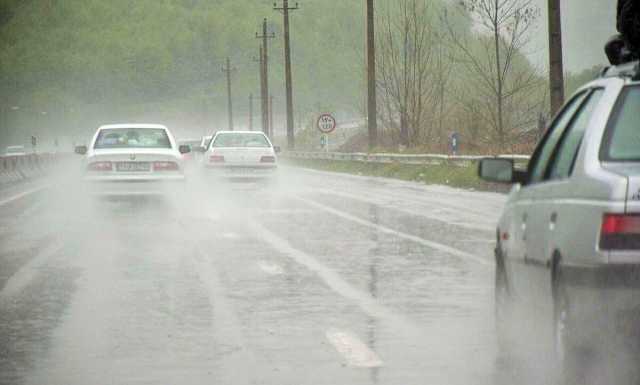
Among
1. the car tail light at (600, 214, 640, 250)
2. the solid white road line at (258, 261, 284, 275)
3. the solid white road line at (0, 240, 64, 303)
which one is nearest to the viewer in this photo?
the car tail light at (600, 214, 640, 250)

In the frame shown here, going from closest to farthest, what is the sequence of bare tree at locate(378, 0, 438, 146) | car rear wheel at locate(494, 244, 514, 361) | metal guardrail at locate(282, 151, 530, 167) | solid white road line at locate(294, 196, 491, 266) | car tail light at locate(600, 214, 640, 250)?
car tail light at locate(600, 214, 640, 250)
car rear wheel at locate(494, 244, 514, 361)
solid white road line at locate(294, 196, 491, 266)
metal guardrail at locate(282, 151, 530, 167)
bare tree at locate(378, 0, 438, 146)

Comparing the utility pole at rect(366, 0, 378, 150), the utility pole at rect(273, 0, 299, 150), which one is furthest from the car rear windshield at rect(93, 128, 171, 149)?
the utility pole at rect(273, 0, 299, 150)

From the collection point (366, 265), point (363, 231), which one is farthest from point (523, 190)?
point (363, 231)

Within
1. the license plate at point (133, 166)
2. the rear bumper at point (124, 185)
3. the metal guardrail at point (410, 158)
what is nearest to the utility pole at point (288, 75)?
the metal guardrail at point (410, 158)

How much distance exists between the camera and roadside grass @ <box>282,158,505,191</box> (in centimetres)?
3646

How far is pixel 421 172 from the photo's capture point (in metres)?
43.3

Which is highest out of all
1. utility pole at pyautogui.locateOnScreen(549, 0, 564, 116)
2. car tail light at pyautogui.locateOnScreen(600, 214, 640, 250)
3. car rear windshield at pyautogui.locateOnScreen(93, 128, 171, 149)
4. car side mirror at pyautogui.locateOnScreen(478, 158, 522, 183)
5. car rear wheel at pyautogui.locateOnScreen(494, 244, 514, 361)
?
utility pole at pyautogui.locateOnScreen(549, 0, 564, 116)

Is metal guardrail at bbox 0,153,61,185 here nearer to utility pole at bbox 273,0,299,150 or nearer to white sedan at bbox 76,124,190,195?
utility pole at bbox 273,0,299,150

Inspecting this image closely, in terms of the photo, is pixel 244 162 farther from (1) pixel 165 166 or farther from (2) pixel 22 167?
(2) pixel 22 167

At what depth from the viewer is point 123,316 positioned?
1109 centimetres

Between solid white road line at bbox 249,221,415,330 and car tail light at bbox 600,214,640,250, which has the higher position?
car tail light at bbox 600,214,640,250

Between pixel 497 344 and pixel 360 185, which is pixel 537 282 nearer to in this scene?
pixel 497 344

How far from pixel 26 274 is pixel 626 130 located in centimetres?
923

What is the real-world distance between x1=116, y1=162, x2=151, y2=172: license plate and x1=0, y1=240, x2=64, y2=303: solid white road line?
1030 cm
